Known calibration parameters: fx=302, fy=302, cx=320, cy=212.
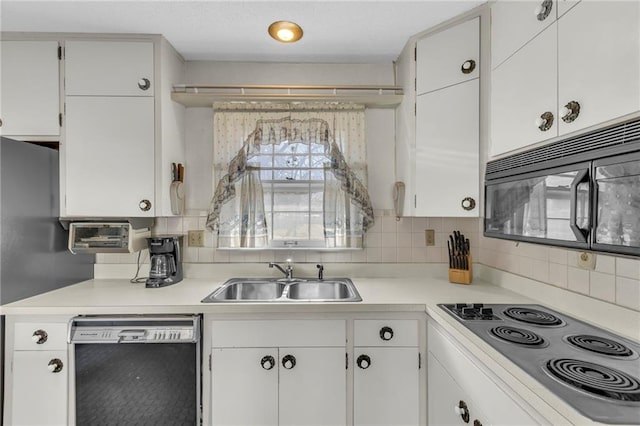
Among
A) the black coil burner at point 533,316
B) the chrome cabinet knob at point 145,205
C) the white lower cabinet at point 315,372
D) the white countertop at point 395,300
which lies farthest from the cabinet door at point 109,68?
the black coil burner at point 533,316

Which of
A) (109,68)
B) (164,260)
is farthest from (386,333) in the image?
(109,68)

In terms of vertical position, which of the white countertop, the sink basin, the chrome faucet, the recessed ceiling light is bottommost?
the sink basin

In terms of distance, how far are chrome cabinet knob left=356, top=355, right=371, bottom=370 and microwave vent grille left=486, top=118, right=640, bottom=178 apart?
1041 millimetres

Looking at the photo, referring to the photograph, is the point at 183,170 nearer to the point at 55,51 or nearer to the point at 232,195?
the point at 232,195

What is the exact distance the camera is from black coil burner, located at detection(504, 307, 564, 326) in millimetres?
1199

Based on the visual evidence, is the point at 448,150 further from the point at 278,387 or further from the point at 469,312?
the point at 278,387

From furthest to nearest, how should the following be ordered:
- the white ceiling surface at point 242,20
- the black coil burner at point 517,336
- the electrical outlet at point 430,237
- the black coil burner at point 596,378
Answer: the electrical outlet at point 430,237
the white ceiling surface at point 242,20
the black coil burner at point 517,336
the black coil burner at point 596,378

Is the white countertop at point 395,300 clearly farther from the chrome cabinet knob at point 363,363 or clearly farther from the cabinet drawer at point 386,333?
the chrome cabinet knob at point 363,363

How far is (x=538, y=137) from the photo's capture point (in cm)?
113

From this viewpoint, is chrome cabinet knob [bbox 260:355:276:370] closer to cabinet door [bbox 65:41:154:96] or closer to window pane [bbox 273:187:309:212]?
Result: window pane [bbox 273:187:309:212]

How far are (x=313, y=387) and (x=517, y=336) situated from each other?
931mm

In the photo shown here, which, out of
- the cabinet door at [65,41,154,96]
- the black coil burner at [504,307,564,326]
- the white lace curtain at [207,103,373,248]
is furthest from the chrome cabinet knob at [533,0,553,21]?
the cabinet door at [65,41,154,96]

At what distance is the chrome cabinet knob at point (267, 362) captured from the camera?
1451 millimetres

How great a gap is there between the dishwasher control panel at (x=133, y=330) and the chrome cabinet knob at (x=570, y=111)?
168cm
